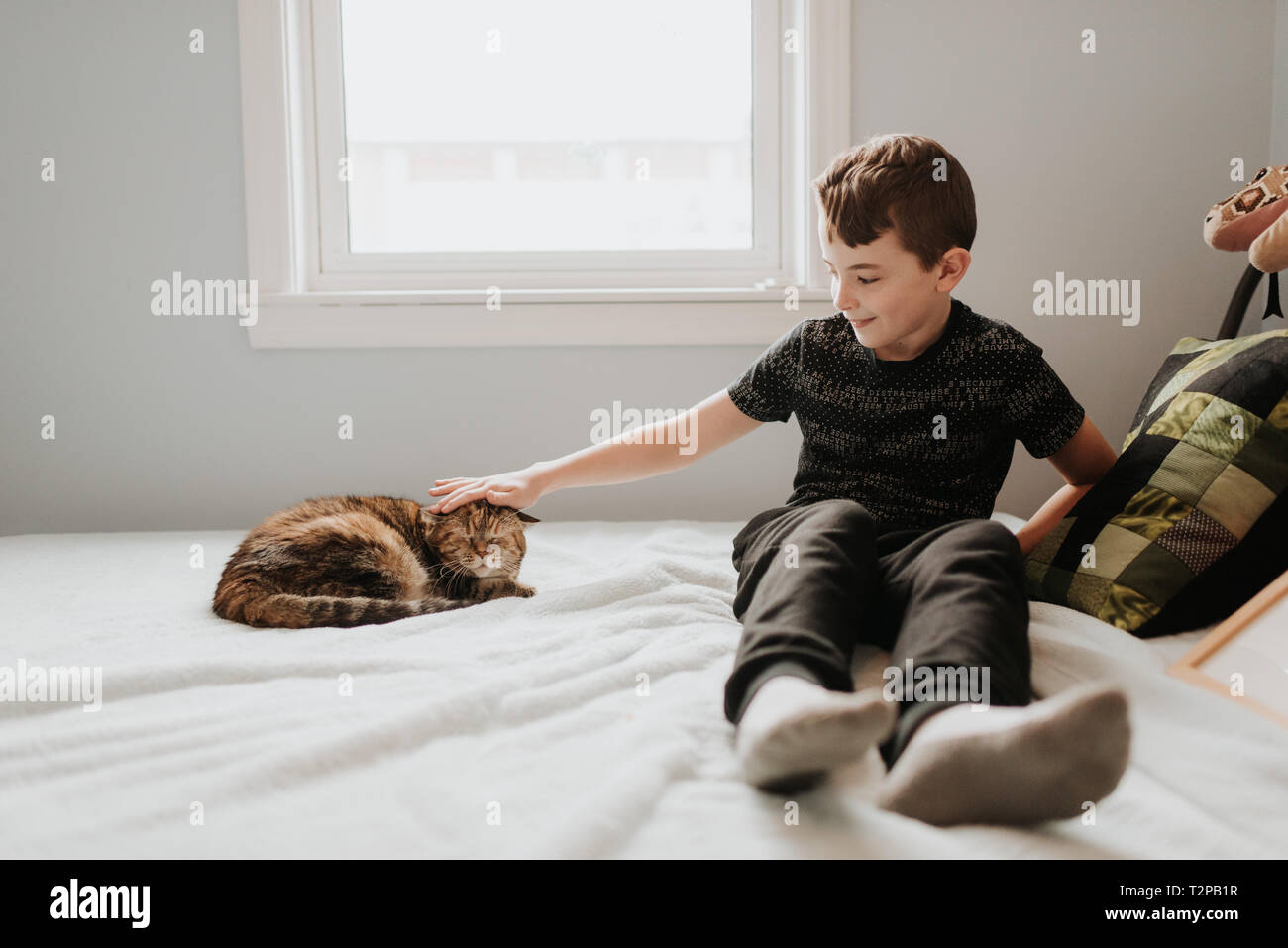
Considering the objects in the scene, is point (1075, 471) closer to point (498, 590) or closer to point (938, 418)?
point (938, 418)

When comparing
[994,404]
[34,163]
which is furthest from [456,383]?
[994,404]

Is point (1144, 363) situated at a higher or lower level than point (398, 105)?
lower

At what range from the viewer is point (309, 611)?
1.12 meters

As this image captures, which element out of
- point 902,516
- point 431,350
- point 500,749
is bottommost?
point 500,749

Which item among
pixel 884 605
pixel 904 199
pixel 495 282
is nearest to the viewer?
pixel 884 605

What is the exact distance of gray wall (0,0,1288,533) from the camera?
182 centimetres

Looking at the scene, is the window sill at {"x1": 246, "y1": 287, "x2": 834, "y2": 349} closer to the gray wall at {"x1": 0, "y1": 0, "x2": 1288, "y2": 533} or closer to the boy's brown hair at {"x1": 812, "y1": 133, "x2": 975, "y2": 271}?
the gray wall at {"x1": 0, "y1": 0, "x2": 1288, "y2": 533}

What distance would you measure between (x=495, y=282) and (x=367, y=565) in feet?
3.10

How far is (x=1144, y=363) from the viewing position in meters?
1.88

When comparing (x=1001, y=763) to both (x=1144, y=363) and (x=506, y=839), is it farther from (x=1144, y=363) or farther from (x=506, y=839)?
(x=1144, y=363)

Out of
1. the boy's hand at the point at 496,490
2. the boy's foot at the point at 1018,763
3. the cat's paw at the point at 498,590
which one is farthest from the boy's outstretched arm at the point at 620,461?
the boy's foot at the point at 1018,763

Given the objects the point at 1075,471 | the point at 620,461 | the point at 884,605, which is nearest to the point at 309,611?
the point at 620,461
